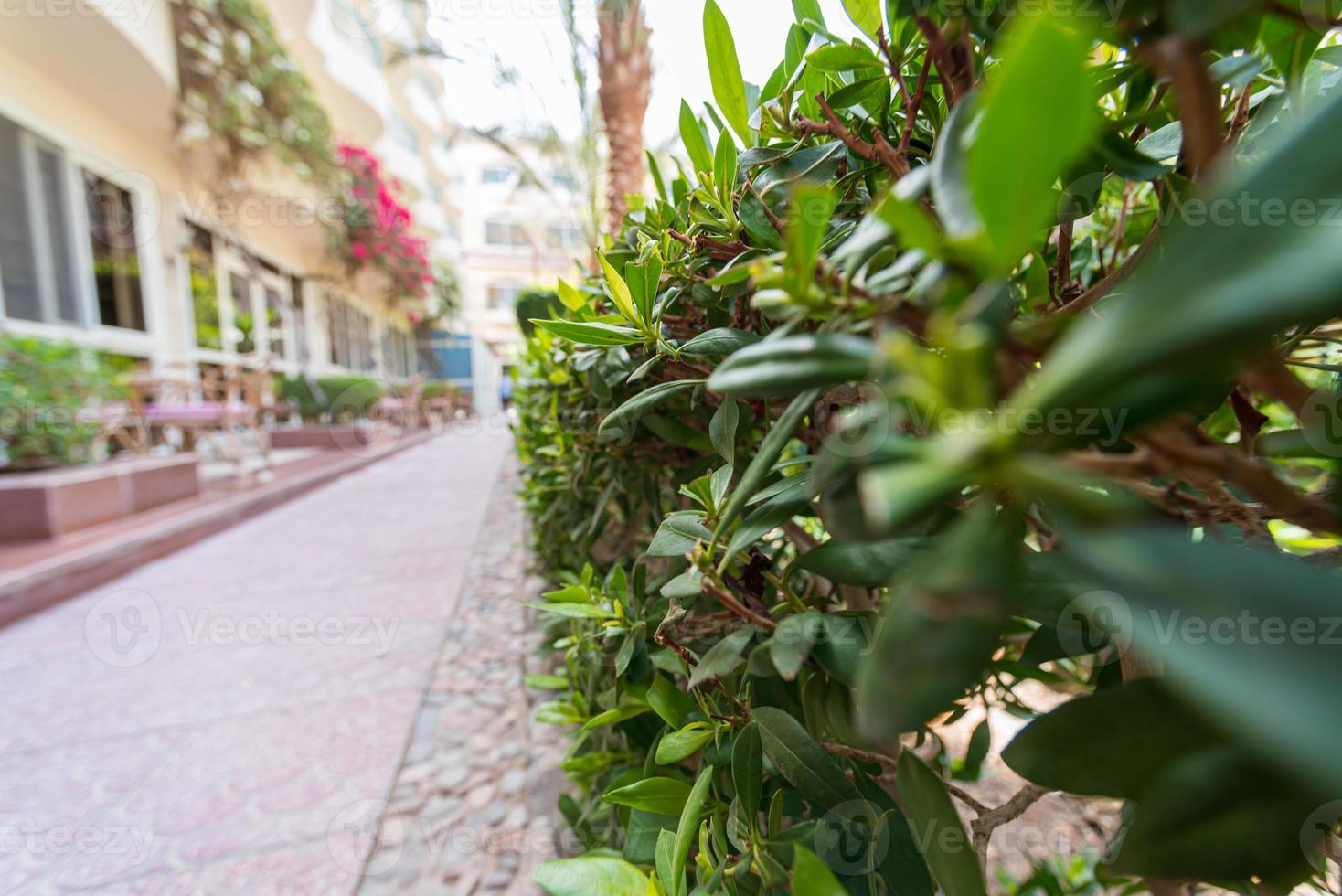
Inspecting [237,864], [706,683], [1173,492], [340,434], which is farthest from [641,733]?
[340,434]

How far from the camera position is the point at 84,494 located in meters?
3.07

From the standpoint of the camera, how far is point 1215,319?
0.15m

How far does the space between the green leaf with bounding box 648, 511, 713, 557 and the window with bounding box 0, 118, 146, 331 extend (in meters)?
6.42

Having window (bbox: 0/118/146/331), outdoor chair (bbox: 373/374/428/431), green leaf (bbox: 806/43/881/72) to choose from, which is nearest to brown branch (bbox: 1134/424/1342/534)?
green leaf (bbox: 806/43/881/72)

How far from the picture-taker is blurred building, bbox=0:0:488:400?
4.48 meters

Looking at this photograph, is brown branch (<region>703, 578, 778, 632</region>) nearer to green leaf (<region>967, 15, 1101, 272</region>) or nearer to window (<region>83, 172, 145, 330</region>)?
green leaf (<region>967, 15, 1101, 272</region>)

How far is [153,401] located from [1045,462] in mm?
6842

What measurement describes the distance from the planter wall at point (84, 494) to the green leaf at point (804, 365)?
162 inches

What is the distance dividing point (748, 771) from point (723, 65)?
23.4 inches

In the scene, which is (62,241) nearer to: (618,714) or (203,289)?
(203,289)

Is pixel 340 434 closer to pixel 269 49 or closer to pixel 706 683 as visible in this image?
pixel 269 49

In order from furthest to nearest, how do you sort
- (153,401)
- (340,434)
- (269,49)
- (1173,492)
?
(340,434) < (269,49) < (153,401) < (1173,492)

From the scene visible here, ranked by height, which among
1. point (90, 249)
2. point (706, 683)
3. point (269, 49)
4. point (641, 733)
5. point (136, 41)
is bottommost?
point (641, 733)

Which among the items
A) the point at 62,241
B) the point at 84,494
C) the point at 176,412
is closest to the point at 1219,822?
the point at 84,494
